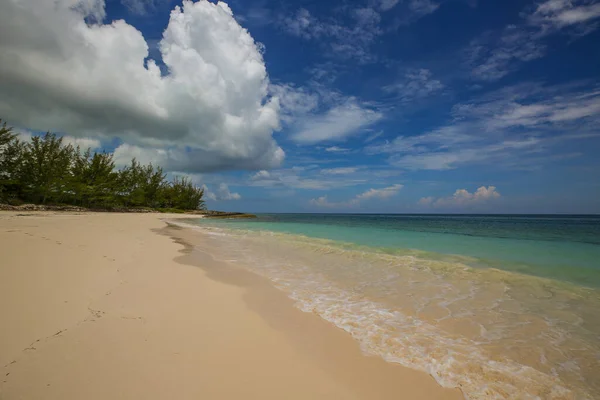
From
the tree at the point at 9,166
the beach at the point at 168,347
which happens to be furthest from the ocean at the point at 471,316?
the tree at the point at 9,166

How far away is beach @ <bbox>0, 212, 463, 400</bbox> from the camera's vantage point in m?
2.36

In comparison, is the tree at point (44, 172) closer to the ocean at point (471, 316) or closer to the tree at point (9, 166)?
the tree at point (9, 166)

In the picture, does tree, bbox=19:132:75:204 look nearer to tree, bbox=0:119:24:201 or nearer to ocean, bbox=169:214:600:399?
tree, bbox=0:119:24:201

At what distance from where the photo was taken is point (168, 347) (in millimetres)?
3094

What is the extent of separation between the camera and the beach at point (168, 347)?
2.36 metres

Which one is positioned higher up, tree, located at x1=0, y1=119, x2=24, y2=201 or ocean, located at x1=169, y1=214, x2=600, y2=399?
tree, located at x1=0, y1=119, x2=24, y2=201

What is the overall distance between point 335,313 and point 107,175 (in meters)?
59.4

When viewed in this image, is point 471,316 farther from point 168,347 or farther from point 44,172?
point 44,172

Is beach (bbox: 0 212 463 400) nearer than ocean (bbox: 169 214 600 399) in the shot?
Yes

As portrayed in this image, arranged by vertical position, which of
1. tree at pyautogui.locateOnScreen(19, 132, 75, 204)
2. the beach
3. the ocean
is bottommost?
the ocean

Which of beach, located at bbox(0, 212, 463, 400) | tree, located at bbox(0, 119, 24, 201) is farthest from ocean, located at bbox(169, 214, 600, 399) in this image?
tree, located at bbox(0, 119, 24, 201)

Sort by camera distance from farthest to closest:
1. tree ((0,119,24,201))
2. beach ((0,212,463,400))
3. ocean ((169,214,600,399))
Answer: tree ((0,119,24,201))
ocean ((169,214,600,399))
beach ((0,212,463,400))

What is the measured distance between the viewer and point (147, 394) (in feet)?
7.32

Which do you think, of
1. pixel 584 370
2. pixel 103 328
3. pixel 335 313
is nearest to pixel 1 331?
pixel 103 328
